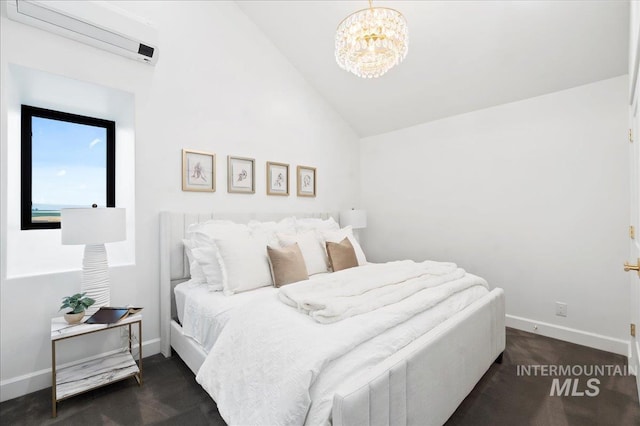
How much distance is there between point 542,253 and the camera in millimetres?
2846

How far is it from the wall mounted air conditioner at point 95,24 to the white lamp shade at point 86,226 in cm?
128

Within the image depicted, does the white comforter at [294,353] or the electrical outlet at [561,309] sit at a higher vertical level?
the white comforter at [294,353]

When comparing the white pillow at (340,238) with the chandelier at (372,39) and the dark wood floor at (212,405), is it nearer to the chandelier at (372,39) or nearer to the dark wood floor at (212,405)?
the dark wood floor at (212,405)

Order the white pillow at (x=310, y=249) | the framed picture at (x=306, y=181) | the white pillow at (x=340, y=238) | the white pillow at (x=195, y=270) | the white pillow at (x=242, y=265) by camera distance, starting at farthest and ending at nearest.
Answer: the framed picture at (x=306, y=181) → the white pillow at (x=340, y=238) → the white pillow at (x=310, y=249) → the white pillow at (x=195, y=270) → the white pillow at (x=242, y=265)

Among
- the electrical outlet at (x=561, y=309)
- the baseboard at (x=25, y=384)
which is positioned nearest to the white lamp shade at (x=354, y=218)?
the electrical outlet at (x=561, y=309)

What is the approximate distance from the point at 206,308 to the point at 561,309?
10.2 ft

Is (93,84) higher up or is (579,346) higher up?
(93,84)

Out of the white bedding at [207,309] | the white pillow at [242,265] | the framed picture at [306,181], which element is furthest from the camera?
the framed picture at [306,181]

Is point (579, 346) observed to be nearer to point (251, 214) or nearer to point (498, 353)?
point (498, 353)

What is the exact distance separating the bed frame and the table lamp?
0.45 m

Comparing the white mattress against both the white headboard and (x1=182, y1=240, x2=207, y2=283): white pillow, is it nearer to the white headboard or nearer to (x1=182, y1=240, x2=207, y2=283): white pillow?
(x1=182, y1=240, x2=207, y2=283): white pillow

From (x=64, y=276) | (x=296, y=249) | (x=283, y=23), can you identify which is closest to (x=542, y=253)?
(x=296, y=249)

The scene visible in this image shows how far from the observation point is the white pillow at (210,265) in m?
2.20

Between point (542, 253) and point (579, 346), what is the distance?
835 millimetres
